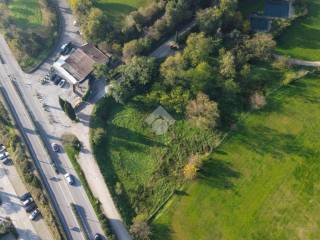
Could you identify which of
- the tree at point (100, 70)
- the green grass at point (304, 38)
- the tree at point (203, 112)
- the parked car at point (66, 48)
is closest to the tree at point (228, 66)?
the tree at point (203, 112)

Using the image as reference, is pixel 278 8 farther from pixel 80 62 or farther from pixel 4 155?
pixel 4 155

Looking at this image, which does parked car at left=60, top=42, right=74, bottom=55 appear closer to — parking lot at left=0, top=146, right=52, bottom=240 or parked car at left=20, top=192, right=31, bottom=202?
parking lot at left=0, top=146, right=52, bottom=240

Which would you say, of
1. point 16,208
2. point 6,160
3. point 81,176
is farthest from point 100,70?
point 16,208

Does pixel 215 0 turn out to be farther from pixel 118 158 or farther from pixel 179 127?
pixel 118 158

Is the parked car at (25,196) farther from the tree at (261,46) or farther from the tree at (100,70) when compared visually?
the tree at (261,46)

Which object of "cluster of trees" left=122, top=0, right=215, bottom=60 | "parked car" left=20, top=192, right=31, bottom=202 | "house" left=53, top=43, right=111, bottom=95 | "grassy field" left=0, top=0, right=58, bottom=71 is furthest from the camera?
"grassy field" left=0, top=0, right=58, bottom=71

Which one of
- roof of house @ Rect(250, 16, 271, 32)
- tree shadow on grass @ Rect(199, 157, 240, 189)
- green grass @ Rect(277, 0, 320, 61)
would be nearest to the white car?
tree shadow on grass @ Rect(199, 157, 240, 189)
